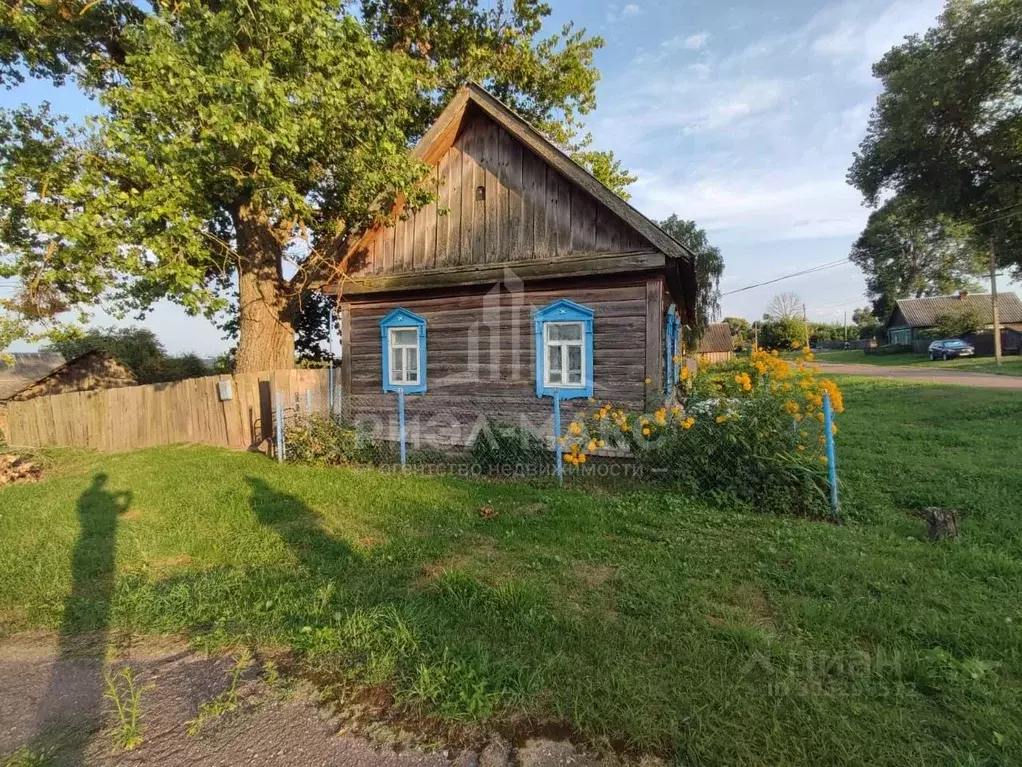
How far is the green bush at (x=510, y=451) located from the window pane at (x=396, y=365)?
2.58 metres

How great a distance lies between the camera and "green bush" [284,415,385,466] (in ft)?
29.5

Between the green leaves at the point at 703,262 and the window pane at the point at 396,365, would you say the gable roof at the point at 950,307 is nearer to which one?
the green leaves at the point at 703,262

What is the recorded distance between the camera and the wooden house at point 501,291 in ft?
27.9

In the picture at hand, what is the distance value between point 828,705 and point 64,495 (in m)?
9.52

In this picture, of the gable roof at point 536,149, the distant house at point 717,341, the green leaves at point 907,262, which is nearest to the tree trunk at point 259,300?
the gable roof at point 536,149

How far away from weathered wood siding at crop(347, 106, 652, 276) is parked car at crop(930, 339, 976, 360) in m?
40.3

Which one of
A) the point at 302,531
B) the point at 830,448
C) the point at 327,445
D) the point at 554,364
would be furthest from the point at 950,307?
the point at 302,531

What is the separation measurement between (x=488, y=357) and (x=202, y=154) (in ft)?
18.6

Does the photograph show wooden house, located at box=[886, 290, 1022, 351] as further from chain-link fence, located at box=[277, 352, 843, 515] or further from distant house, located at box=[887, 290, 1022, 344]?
chain-link fence, located at box=[277, 352, 843, 515]

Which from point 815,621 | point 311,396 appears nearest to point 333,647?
point 815,621

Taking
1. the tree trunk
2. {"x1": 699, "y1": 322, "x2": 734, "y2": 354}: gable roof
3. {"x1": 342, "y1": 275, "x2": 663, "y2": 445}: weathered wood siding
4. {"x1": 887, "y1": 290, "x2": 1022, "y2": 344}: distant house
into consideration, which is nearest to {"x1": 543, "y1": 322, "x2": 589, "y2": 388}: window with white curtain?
{"x1": 342, "y1": 275, "x2": 663, "y2": 445}: weathered wood siding

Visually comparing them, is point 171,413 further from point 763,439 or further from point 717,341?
point 717,341

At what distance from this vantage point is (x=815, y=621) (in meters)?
3.30

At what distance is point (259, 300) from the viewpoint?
37.0 ft
